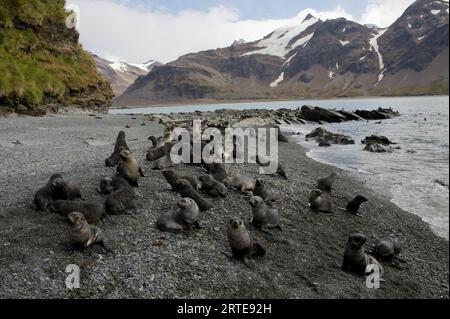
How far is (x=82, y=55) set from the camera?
54.0 m

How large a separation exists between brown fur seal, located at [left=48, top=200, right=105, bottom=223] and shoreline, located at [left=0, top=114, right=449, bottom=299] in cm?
21

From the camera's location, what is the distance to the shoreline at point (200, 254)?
664cm

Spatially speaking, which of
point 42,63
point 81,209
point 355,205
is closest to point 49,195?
point 81,209

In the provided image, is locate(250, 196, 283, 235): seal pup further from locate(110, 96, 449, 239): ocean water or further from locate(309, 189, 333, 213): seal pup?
locate(110, 96, 449, 239): ocean water

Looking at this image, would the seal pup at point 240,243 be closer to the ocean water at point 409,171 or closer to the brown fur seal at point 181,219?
the brown fur seal at point 181,219

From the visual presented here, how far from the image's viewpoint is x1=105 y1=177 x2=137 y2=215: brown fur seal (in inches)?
373

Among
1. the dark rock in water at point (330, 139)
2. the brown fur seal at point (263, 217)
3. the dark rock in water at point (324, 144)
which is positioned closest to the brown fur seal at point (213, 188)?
the brown fur seal at point (263, 217)

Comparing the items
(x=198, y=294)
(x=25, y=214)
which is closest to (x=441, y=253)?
(x=198, y=294)

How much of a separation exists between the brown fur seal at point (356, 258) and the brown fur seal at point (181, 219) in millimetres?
3304

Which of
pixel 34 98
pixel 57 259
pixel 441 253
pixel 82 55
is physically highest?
pixel 82 55

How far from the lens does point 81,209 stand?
8734 millimetres

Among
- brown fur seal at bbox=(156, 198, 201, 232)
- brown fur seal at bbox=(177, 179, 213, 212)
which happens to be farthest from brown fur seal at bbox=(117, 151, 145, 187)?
brown fur seal at bbox=(156, 198, 201, 232)
